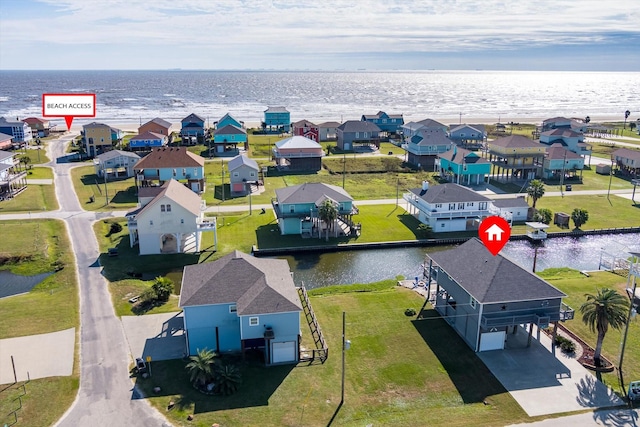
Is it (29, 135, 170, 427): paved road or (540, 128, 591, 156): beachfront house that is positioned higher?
(540, 128, 591, 156): beachfront house

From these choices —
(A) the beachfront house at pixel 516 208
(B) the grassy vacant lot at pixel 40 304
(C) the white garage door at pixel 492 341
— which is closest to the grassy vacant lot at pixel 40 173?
(B) the grassy vacant lot at pixel 40 304

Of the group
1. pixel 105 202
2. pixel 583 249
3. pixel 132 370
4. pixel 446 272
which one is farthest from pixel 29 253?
pixel 583 249

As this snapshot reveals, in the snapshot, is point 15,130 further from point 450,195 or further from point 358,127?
point 450,195

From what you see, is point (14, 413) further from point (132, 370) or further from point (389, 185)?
point (389, 185)

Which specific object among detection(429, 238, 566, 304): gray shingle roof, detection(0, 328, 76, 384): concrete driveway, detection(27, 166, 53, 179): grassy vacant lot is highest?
detection(429, 238, 566, 304): gray shingle roof

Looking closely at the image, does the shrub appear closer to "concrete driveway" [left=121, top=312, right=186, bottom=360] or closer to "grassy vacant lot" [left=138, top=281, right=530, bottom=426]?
"grassy vacant lot" [left=138, top=281, right=530, bottom=426]

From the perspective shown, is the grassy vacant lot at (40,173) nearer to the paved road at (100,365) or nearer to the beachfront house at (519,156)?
the paved road at (100,365)

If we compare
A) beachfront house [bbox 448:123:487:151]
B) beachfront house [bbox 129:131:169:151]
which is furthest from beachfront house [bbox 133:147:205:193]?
beachfront house [bbox 448:123:487:151]
